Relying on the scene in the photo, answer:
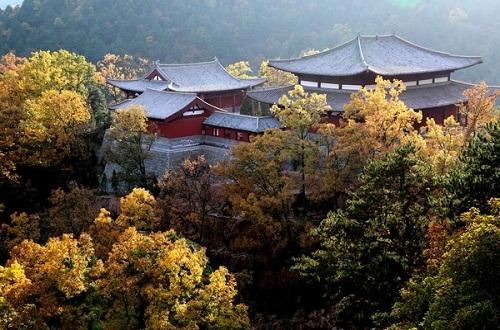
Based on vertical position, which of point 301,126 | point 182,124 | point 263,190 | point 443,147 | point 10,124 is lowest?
point 263,190

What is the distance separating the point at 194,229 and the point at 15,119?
14.0m

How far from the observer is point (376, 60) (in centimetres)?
3734

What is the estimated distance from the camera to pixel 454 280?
1415 cm

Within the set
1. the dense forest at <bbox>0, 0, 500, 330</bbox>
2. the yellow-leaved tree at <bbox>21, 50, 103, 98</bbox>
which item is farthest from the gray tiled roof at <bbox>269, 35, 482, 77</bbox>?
the yellow-leaved tree at <bbox>21, 50, 103, 98</bbox>

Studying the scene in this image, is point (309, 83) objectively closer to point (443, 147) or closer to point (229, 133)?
point (229, 133)

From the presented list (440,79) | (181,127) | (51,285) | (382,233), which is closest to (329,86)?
(440,79)

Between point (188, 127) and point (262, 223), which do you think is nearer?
point (262, 223)

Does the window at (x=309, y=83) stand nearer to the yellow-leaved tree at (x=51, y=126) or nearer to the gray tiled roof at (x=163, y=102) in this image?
the gray tiled roof at (x=163, y=102)

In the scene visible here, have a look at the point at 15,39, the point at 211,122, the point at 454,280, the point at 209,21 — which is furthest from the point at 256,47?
the point at 454,280

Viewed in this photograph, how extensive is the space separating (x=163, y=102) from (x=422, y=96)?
14876 millimetres

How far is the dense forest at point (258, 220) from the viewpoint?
17859 millimetres

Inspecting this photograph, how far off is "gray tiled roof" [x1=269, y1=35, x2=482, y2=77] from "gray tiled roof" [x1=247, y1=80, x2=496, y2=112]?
1.15 m

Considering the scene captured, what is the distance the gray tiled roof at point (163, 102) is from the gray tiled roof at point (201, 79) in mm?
3998

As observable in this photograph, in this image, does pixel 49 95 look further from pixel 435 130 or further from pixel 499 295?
pixel 499 295
